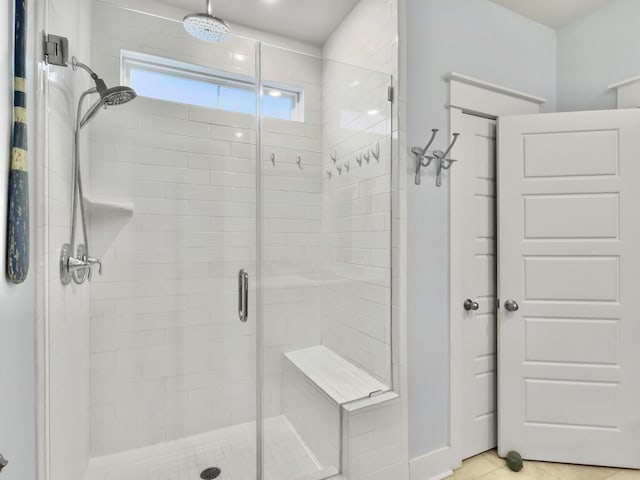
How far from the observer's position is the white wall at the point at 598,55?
6.75 ft

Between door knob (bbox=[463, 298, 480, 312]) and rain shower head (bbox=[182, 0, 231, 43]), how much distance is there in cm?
190

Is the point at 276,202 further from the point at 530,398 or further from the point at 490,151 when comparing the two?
the point at 530,398

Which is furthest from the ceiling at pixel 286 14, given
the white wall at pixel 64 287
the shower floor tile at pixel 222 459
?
the shower floor tile at pixel 222 459

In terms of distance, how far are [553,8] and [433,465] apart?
284 cm

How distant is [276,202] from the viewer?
1766 mm

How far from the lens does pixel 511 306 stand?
2.00 meters

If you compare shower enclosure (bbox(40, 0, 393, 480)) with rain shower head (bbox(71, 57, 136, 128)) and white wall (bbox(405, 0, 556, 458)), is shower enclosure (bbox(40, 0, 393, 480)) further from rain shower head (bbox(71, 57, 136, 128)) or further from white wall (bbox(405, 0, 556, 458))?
white wall (bbox(405, 0, 556, 458))

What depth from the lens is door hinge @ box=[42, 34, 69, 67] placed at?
1150 mm

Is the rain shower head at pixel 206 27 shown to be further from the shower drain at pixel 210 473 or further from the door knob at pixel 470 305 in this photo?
the shower drain at pixel 210 473

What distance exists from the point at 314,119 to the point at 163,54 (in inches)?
30.4

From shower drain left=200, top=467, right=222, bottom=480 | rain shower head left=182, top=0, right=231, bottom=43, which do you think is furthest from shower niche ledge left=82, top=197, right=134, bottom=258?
shower drain left=200, top=467, right=222, bottom=480

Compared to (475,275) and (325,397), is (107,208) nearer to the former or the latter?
(325,397)

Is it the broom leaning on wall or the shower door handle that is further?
the shower door handle

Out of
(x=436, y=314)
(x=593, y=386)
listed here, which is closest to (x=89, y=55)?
(x=436, y=314)
